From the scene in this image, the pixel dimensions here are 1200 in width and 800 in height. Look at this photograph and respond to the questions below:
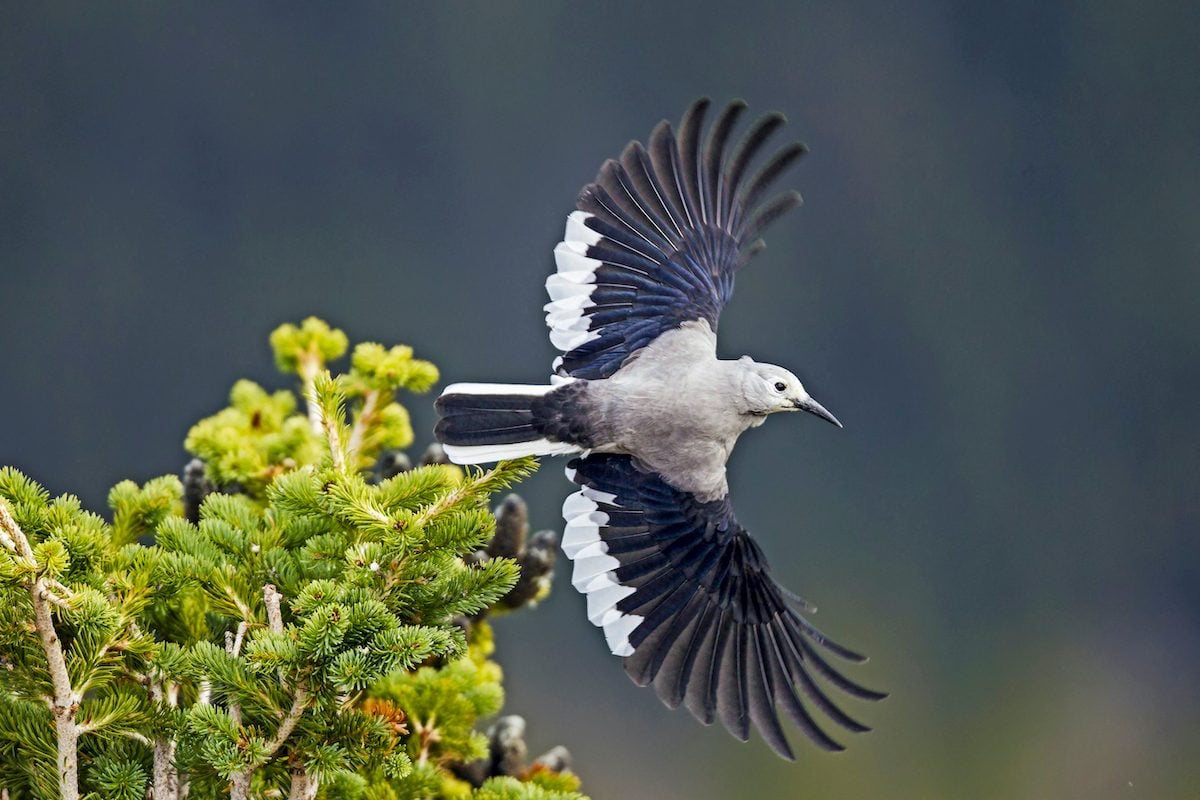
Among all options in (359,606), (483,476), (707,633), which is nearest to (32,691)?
(359,606)

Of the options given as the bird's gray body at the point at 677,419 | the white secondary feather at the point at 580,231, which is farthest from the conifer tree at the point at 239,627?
the white secondary feather at the point at 580,231

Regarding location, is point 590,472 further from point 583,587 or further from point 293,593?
point 293,593

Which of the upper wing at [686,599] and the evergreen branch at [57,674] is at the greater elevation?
the upper wing at [686,599]

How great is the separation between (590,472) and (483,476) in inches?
21.7

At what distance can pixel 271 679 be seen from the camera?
3.65ft

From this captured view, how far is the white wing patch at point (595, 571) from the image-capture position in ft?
5.65

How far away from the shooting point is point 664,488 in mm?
1770

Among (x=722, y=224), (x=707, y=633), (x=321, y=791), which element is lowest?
(x=321, y=791)

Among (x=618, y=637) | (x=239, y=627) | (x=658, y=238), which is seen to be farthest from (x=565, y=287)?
(x=239, y=627)

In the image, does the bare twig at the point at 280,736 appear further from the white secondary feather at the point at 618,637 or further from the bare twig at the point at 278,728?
the white secondary feather at the point at 618,637

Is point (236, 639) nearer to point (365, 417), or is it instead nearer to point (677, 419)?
point (365, 417)

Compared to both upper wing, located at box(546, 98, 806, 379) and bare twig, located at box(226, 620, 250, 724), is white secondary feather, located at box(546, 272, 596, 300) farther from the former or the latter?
bare twig, located at box(226, 620, 250, 724)

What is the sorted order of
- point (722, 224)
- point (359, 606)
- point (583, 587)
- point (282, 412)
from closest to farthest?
point (359, 606), point (583, 587), point (282, 412), point (722, 224)

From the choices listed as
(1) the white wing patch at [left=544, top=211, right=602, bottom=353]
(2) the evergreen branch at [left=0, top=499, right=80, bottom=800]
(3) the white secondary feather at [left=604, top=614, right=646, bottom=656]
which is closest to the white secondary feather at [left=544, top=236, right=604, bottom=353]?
(1) the white wing patch at [left=544, top=211, right=602, bottom=353]
